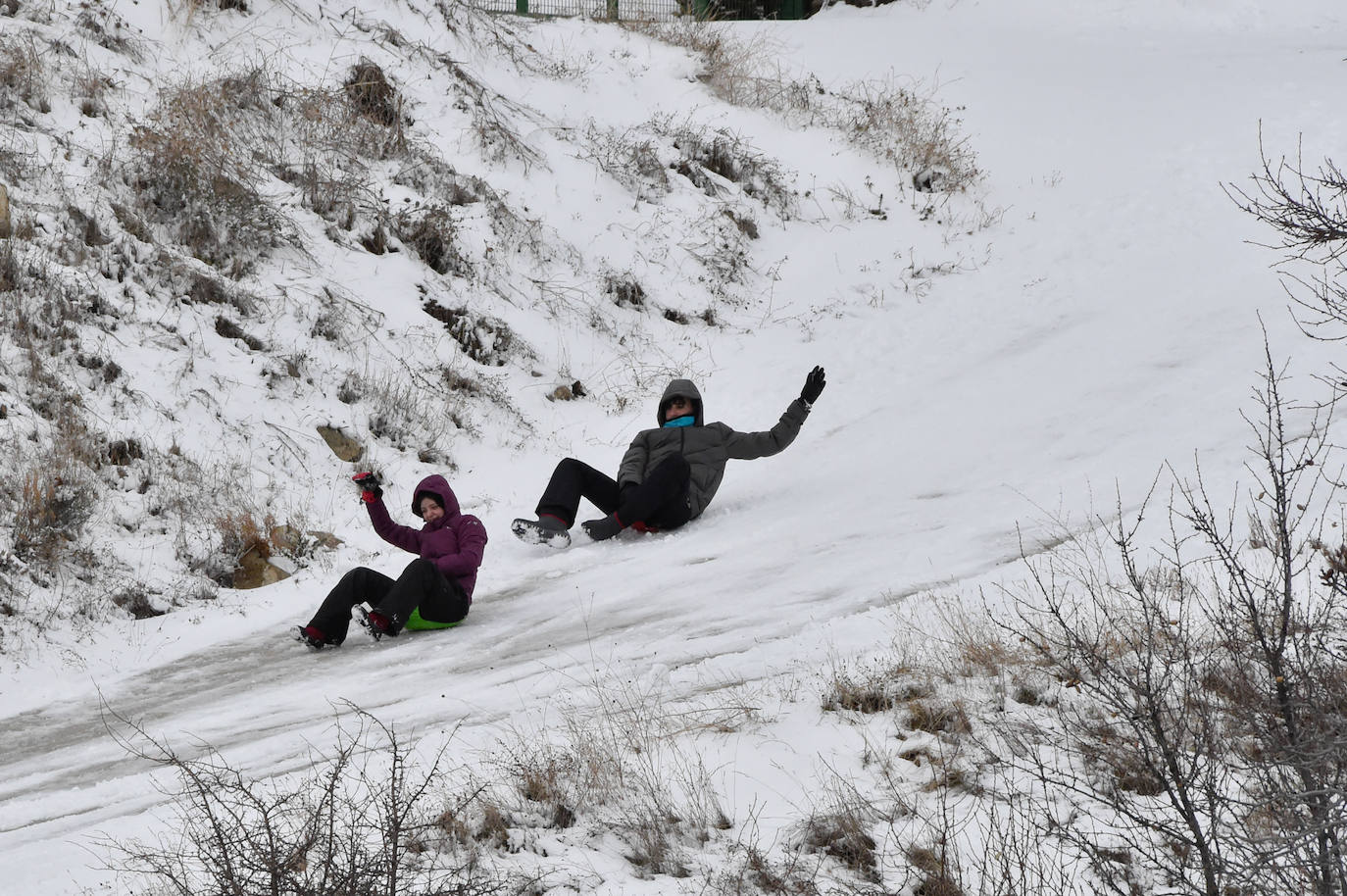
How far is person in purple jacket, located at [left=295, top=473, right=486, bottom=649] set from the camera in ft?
A: 21.1

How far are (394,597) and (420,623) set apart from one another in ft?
1.15

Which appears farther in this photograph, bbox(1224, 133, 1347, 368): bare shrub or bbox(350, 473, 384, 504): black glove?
bbox(350, 473, 384, 504): black glove

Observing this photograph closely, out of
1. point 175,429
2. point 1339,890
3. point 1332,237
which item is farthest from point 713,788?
point 175,429

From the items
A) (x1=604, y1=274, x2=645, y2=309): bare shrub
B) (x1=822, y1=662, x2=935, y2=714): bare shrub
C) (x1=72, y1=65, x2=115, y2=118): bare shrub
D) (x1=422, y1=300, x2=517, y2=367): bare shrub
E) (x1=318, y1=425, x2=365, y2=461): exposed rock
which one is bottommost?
(x1=822, y1=662, x2=935, y2=714): bare shrub

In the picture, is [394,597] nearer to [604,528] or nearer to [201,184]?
[604,528]

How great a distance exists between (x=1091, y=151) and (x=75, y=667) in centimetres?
1423

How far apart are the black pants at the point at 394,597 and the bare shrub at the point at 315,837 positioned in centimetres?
125

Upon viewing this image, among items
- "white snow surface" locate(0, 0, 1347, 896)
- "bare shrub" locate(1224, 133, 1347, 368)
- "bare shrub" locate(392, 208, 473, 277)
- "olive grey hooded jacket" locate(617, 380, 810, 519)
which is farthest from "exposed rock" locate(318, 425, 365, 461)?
"bare shrub" locate(1224, 133, 1347, 368)

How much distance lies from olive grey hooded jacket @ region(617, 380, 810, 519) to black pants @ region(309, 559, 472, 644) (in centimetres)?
223

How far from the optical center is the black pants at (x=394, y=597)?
6398 mm

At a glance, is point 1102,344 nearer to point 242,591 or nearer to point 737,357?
point 737,357

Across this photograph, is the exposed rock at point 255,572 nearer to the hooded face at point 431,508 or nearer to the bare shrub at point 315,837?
the hooded face at point 431,508

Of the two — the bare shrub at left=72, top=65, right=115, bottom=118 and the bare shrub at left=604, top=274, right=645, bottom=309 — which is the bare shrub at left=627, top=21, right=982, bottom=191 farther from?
the bare shrub at left=72, top=65, right=115, bottom=118

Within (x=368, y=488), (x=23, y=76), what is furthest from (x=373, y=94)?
(x=368, y=488)
